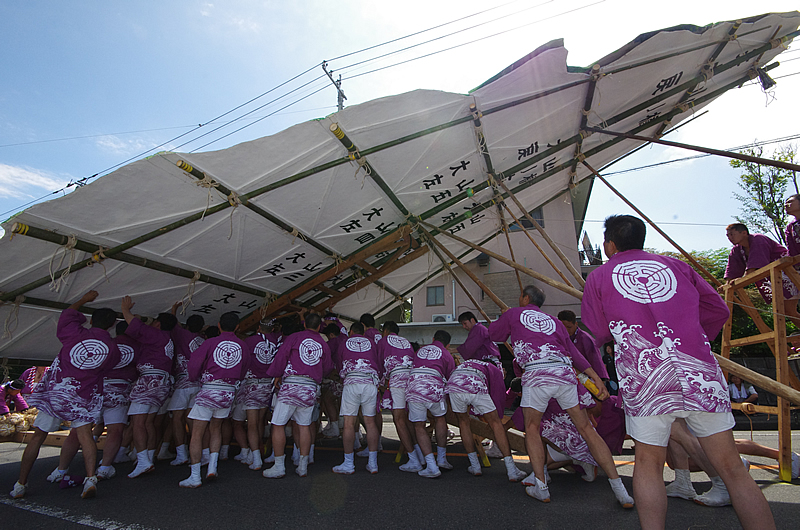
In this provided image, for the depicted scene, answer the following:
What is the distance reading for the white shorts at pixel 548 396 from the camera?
333 centimetres

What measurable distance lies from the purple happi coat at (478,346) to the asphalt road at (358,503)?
4.43 feet

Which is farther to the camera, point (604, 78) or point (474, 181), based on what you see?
point (474, 181)

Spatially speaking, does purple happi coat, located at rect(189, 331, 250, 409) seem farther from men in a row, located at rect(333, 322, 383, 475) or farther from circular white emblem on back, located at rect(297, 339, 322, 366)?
men in a row, located at rect(333, 322, 383, 475)

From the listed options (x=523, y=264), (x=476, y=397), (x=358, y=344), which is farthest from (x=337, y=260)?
(x=523, y=264)

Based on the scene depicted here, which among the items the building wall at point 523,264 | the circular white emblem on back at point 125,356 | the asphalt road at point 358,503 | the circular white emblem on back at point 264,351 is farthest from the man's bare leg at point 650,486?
the building wall at point 523,264

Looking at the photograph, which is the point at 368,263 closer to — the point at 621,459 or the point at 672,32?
the point at 621,459

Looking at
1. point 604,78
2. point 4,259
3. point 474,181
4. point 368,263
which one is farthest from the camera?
point 368,263

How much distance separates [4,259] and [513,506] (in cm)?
576

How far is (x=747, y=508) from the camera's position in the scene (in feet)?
5.95

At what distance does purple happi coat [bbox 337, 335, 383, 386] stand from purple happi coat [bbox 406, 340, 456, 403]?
526mm

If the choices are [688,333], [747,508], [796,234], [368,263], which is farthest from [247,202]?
[796,234]

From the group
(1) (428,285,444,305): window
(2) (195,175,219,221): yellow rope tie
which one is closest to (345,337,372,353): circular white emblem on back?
(2) (195,175,219,221): yellow rope tie

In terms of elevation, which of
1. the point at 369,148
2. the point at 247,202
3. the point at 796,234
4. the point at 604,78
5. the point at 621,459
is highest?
the point at 604,78

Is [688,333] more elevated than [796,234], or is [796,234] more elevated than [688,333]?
[796,234]
